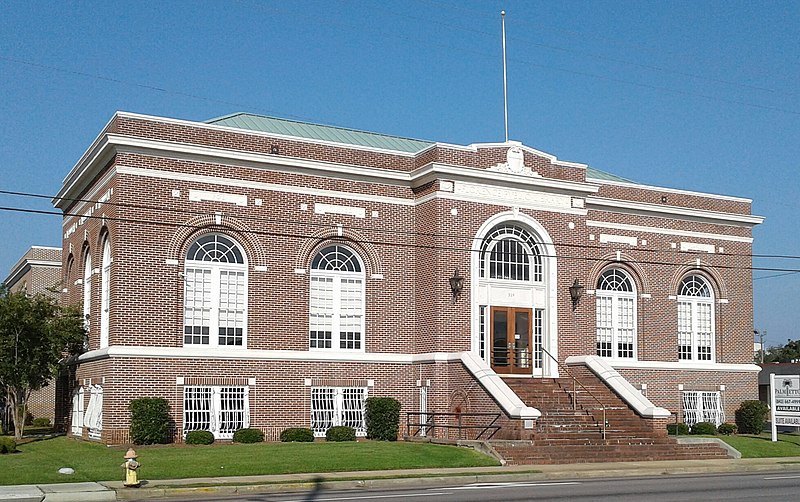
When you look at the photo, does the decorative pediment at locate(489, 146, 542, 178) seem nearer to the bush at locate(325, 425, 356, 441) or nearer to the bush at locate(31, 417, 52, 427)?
the bush at locate(325, 425, 356, 441)

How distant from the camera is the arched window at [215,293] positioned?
30.0 m

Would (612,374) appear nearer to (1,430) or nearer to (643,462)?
(643,462)

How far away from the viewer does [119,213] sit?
29.1m

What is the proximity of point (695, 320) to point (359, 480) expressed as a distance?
22.1 m

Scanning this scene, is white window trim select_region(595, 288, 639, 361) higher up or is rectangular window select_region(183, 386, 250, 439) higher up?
white window trim select_region(595, 288, 639, 361)

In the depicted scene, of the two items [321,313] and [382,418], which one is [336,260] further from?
[382,418]

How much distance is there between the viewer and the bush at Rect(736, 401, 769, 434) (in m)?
38.6

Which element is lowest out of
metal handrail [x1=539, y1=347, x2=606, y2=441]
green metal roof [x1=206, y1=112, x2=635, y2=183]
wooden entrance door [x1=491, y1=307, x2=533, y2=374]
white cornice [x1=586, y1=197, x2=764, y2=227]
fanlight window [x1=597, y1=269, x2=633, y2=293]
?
metal handrail [x1=539, y1=347, x2=606, y2=441]

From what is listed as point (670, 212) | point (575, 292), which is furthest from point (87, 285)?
point (670, 212)

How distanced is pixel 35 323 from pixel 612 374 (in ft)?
61.3

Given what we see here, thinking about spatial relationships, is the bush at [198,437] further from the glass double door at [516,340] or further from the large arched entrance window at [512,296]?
the glass double door at [516,340]

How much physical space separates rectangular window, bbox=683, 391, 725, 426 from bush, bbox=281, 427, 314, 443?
15.6 meters

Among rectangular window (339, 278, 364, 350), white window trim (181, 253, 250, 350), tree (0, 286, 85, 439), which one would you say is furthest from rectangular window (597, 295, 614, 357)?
tree (0, 286, 85, 439)

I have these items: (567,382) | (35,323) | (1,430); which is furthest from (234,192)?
(1,430)
